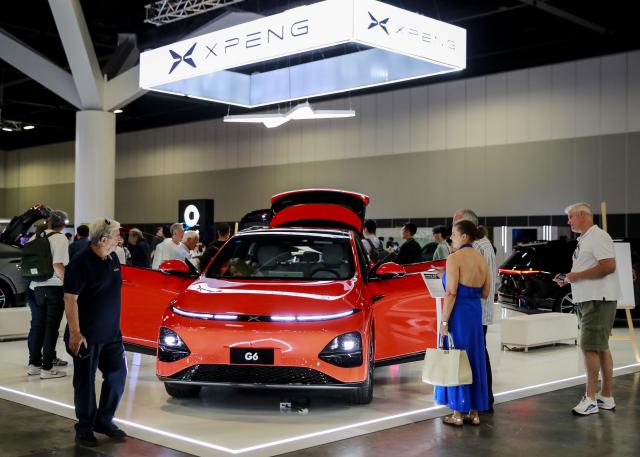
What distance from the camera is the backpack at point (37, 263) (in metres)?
7.09

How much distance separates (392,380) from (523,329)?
8.83 feet

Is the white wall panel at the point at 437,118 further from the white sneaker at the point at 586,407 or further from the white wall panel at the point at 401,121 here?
the white sneaker at the point at 586,407

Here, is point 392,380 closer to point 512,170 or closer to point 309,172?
point 512,170


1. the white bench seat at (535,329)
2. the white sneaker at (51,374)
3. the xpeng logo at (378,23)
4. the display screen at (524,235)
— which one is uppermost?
the xpeng logo at (378,23)

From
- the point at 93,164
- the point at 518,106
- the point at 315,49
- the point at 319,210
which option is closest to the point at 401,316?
the point at 319,210

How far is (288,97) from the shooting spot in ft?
47.9

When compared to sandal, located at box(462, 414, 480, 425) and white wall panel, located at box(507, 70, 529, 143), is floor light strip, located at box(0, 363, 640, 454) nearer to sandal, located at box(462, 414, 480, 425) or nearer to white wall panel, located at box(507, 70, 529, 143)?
sandal, located at box(462, 414, 480, 425)

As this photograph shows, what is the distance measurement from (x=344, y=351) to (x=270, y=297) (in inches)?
28.2

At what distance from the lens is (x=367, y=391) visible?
594 cm

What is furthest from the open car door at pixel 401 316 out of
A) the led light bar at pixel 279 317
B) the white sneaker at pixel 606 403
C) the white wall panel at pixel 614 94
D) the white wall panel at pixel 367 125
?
the white wall panel at pixel 367 125

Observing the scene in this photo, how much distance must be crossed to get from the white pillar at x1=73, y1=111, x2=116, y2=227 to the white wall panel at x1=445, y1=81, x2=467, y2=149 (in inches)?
331

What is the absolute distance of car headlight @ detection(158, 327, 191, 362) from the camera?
5617 millimetres

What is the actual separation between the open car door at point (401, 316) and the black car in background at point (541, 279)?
5169 millimetres

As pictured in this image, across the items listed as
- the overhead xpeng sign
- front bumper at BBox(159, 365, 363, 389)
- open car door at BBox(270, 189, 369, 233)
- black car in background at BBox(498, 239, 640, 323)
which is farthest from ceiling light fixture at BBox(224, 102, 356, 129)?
front bumper at BBox(159, 365, 363, 389)
